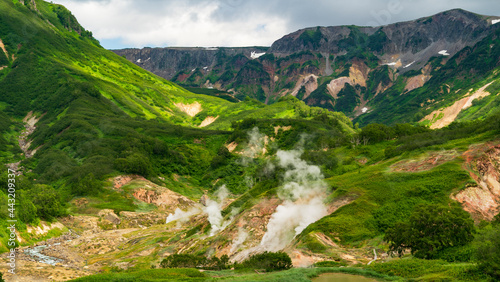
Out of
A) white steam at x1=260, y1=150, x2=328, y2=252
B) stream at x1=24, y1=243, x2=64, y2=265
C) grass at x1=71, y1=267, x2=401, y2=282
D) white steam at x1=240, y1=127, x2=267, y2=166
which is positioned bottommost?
grass at x1=71, y1=267, x2=401, y2=282

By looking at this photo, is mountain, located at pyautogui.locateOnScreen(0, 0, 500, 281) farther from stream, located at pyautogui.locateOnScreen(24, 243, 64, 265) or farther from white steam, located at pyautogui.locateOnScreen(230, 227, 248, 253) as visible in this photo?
stream, located at pyautogui.locateOnScreen(24, 243, 64, 265)

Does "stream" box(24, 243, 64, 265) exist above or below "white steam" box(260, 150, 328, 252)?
below

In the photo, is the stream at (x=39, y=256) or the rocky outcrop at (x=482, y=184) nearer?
the rocky outcrop at (x=482, y=184)

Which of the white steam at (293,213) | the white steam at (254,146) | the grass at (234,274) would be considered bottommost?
the grass at (234,274)

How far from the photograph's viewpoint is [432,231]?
43.6 m

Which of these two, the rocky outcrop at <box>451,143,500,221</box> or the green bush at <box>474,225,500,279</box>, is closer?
the green bush at <box>474,225,500,279</box>

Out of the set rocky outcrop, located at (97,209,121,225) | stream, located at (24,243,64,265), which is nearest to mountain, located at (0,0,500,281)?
stream, located at (24,243,64,265)

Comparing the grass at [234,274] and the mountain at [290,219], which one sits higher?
the mountain at [290,219]

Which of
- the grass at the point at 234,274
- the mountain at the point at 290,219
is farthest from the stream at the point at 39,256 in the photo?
the grass at the point at 234,274

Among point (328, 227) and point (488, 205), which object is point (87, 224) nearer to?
point (328, 227)

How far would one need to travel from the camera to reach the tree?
140 feet

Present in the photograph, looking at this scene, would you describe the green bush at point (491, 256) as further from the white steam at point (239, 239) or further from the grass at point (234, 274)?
the white steam at point (239, 239)

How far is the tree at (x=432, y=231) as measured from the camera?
42531mm

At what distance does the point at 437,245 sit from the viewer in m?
42.5
